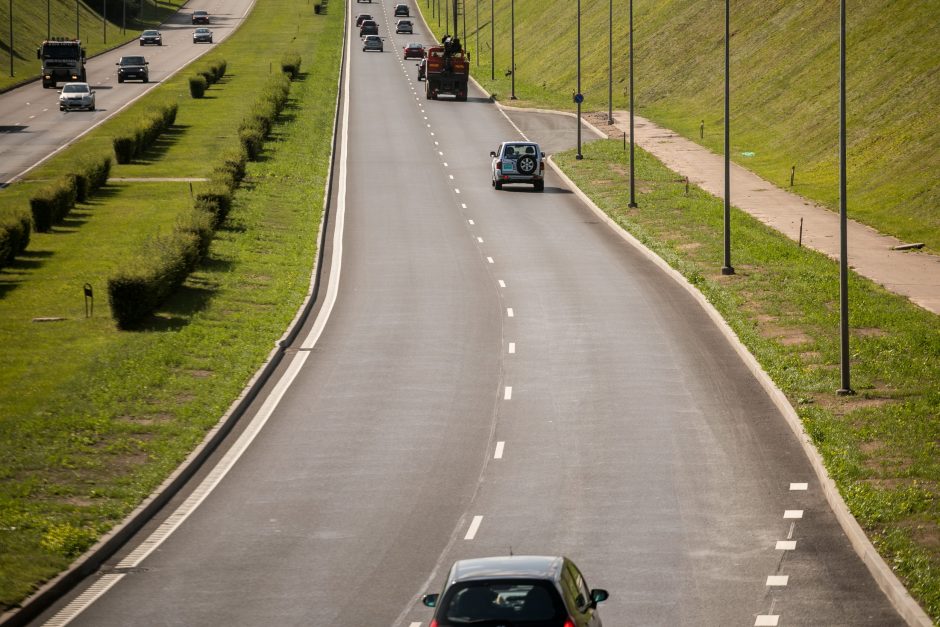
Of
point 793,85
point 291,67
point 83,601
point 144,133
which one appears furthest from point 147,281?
point 291,67

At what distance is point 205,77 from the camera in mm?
105562

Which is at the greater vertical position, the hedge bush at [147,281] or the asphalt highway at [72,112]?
the asphalt highway at [72,112]

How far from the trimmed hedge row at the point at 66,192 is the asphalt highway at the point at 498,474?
12997 mm

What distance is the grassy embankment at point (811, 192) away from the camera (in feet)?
80.8

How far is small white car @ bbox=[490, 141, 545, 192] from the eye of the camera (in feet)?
208

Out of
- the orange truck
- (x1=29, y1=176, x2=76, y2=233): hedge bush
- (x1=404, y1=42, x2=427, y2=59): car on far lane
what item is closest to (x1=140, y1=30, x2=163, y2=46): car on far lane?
(x1=404, y1=42, x2=427, y2=59): car on far lane

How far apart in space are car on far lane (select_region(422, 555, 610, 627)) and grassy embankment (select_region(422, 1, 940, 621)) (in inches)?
218

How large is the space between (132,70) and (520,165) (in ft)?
178

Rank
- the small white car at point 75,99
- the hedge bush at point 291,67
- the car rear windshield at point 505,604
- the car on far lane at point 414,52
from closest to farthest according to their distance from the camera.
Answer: the car rear windshield at point 505,604 < the small white car at point 75,99 < the hedge bush at point 291,67 < the car on far lane at point 414,52

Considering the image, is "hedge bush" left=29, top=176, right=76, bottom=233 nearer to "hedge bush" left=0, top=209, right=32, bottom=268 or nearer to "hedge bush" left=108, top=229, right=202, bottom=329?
"hedge bush" left=0, top=209, right=32, bottom=268

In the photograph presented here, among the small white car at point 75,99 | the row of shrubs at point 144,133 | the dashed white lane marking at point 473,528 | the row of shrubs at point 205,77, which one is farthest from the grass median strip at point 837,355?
the row of shrubs at point 205,77

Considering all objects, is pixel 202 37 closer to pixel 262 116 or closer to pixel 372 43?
pixel 372 43

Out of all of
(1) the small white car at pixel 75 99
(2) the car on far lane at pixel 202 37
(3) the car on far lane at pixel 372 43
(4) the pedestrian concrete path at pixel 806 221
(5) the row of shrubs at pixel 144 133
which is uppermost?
(2) the car on far lane at pixel 202 37

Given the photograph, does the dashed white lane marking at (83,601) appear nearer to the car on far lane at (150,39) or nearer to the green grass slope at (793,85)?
the green grass slope at (793,85)
